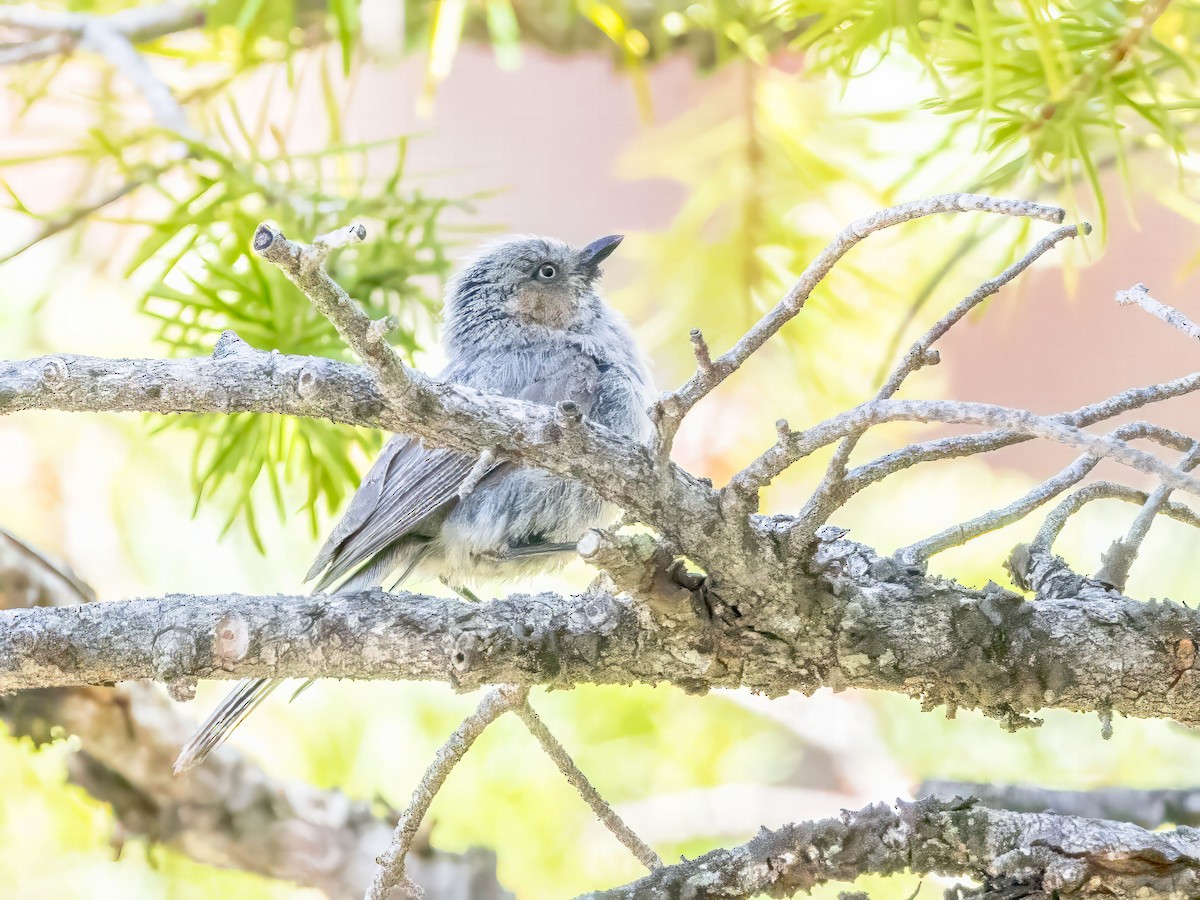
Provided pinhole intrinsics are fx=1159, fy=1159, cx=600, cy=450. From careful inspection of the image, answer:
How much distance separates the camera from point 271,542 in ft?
6.01

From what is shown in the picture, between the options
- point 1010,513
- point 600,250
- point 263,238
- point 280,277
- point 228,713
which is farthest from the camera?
point 600,250

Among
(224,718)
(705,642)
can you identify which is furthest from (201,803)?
(705,642)

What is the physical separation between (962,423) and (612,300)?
1.36 m

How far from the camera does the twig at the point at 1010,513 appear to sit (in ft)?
2.68

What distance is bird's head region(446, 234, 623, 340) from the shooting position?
1630mm

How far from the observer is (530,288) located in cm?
165

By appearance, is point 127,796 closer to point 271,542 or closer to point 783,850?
point 271,542

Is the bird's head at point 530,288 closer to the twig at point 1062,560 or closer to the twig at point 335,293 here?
the twig at point 1062,560

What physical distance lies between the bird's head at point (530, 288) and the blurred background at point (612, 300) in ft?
0.15

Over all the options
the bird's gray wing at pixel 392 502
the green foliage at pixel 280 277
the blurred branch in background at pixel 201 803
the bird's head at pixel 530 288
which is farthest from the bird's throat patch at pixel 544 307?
the blurred branch in background at pixel 201 803

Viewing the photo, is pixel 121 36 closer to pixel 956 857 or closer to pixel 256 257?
pixel 256 257

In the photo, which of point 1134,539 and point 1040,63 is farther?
point 1040,63

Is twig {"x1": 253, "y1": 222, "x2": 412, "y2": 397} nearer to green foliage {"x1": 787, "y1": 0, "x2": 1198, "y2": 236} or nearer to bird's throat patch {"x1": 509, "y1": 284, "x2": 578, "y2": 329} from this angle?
green foliage {"x1": 787, "y1": 0, "x2": 1198, "y2": 236}

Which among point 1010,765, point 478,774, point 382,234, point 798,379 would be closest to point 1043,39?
point 798,379
